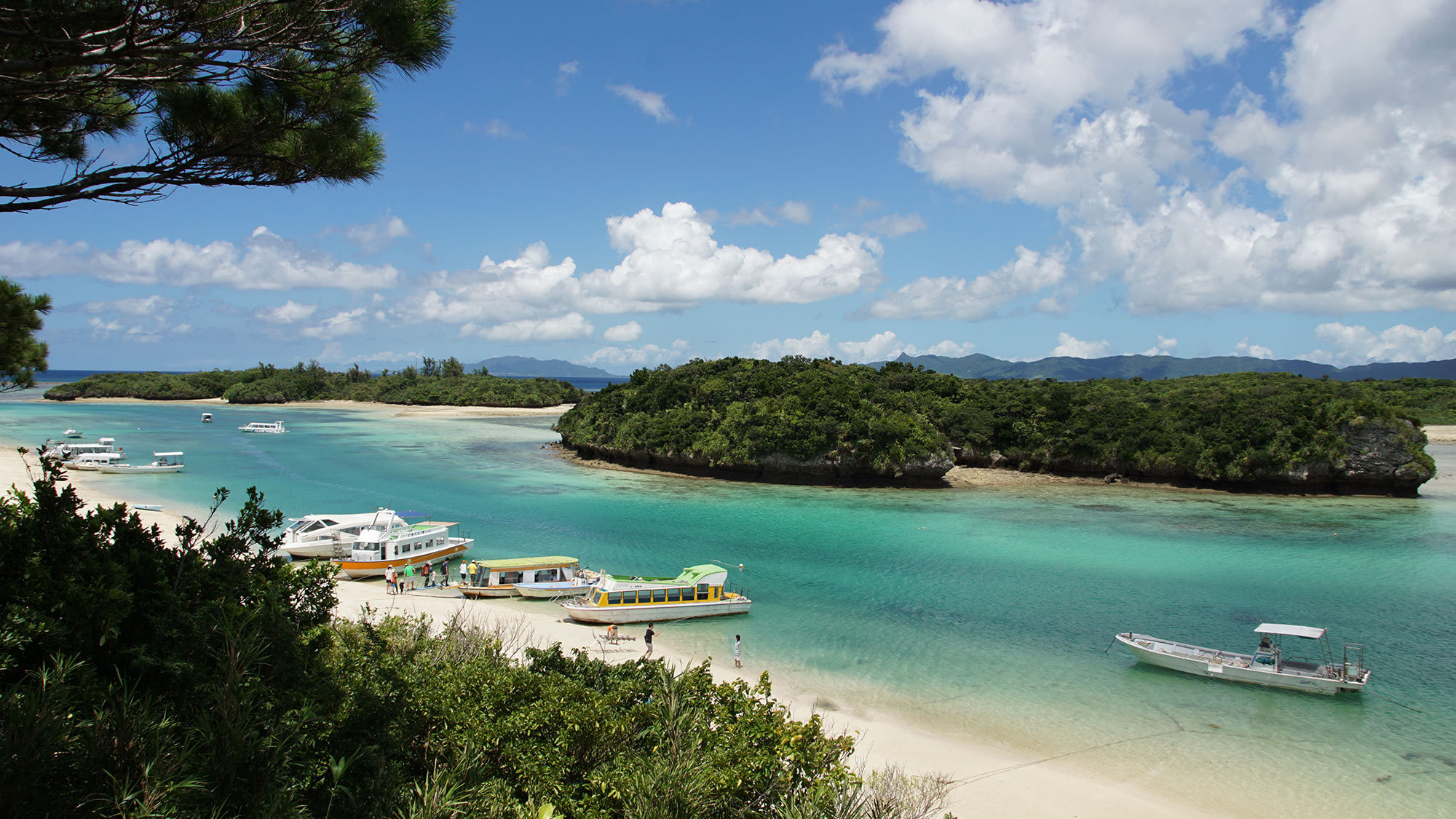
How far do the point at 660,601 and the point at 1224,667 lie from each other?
532 inches

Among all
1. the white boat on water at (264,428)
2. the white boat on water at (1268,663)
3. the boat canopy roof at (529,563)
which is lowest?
the white boat on water at (1268,663)

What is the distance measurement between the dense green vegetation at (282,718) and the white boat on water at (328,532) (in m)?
16.8

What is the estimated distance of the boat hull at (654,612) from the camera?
745 inches

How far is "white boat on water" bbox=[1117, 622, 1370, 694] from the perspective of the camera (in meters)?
15.2

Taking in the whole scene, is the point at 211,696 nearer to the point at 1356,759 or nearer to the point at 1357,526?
A: the point at 1356,759

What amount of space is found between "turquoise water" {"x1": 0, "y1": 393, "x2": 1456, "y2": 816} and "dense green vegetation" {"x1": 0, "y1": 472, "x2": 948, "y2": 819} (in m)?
6.73

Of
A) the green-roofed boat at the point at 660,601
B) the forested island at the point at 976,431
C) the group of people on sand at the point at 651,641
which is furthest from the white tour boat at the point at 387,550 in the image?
Answer: the forested island at the point at 976,431

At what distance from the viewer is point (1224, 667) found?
621 inches

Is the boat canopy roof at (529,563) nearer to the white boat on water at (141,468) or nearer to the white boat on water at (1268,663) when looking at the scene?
the white boat on water at (1268,663)

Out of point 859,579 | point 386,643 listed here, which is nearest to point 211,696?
point 386,643

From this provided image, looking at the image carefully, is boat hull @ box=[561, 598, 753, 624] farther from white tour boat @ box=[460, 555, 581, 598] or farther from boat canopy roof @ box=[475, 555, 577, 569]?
boat canopy roof @ box=[475, 555, 577, 569]

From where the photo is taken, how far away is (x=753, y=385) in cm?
4978

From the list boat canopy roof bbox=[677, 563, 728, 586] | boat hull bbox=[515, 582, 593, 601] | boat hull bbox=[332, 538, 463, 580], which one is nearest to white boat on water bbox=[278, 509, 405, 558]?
boat hull bbox=[332, 538, 463, 580]

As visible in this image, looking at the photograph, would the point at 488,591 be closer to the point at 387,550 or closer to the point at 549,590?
the point at 549,590
